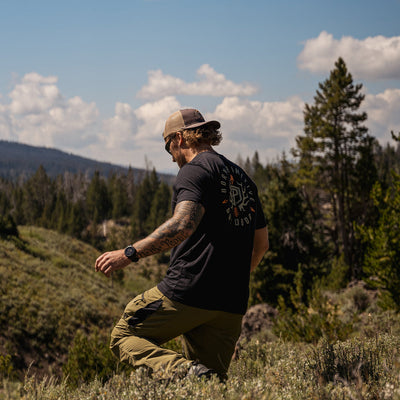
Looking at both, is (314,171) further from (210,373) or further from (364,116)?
(210,373)

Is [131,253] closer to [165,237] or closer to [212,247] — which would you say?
[165,237]

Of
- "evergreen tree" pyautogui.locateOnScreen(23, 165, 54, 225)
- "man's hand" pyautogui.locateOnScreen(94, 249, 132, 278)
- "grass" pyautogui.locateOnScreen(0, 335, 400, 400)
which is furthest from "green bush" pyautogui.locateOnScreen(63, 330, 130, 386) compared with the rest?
"evergreen tree" pyautogui.locateOnScreen(23, 165, 54, 225)

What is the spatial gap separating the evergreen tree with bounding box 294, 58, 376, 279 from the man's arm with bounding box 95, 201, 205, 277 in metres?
21.6

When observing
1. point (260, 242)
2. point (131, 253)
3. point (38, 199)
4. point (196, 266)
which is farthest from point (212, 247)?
point (38, 199)

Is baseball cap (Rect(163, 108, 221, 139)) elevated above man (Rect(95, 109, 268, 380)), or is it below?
above

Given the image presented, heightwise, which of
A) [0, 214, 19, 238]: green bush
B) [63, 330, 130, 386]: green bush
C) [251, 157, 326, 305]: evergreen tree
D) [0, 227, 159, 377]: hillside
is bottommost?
[0, 227, 159, 377]: hillside

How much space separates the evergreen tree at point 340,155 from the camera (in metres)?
22.7

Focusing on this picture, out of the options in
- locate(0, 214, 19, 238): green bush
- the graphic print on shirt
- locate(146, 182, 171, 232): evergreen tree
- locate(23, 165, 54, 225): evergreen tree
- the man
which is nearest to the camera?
the man

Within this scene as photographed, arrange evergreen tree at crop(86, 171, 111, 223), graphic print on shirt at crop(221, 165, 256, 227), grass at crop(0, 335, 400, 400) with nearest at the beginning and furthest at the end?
grass at crop(0, 335, 400, 400) → graphic print on shirt at crop(221, 165, 256, 227) → evergreen tree at crop(86, 171, 111, 223)

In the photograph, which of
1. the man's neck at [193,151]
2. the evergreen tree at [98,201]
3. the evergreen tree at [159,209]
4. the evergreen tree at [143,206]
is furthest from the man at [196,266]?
the evergreen tree at [98,201]

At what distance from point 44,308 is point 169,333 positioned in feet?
65.6

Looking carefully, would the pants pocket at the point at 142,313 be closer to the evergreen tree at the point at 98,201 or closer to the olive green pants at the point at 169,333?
the olive green pants at the point at 169,333

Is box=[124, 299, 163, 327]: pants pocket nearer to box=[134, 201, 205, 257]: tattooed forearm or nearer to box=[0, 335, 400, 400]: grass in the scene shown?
box=[0, 335, 400, 400]: grass

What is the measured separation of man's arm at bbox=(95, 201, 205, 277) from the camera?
245cm
